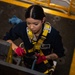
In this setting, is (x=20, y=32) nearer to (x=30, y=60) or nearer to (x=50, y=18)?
(x=30, y=60)

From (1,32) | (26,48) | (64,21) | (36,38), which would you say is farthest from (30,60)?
(64,21)

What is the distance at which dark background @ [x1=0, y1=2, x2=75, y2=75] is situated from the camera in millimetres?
3079

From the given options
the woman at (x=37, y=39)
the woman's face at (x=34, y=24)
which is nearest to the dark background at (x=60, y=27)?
the woman at (x=37, y=39)

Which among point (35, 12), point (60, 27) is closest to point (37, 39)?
point (35, 12)

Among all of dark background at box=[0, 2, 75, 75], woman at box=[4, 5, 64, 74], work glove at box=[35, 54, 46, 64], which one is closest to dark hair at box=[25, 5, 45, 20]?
woman at box=[4, 5, 64, 74]

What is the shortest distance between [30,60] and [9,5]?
162 cm

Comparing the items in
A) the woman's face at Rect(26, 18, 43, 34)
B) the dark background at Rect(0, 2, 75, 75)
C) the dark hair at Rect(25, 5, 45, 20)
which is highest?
the dark hair at Rect(25, 5, 45, 20)

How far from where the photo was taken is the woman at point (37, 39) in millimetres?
2091

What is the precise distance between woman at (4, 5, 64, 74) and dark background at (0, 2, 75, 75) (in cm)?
60

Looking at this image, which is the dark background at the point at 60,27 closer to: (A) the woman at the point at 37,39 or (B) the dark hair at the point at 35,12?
(A) the woman at the point at 37,39

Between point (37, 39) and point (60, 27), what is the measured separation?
1341mm

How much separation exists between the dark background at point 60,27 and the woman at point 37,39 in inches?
23.7

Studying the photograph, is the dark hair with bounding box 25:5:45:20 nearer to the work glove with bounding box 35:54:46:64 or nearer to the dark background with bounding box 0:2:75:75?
the work glove with bounding box 35:54:46:64

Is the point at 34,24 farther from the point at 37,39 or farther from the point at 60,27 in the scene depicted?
the point at 60,27
